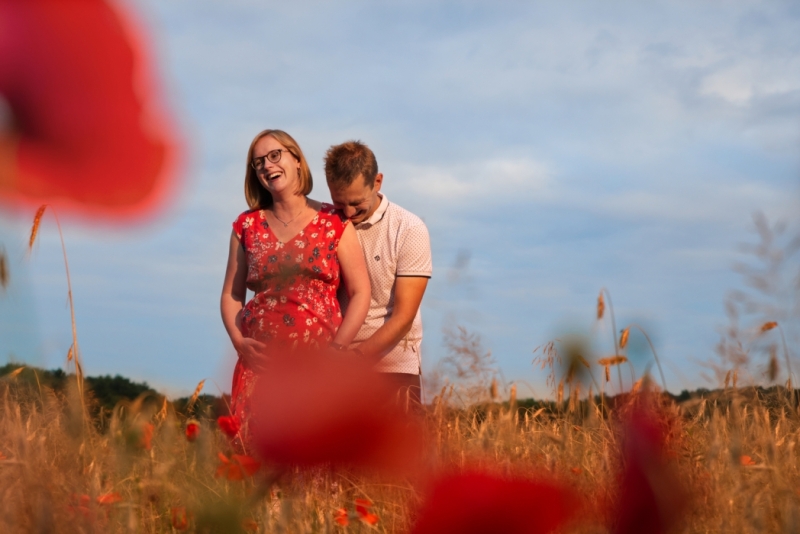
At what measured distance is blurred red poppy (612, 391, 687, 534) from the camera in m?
0.38

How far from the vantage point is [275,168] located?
2748 mm

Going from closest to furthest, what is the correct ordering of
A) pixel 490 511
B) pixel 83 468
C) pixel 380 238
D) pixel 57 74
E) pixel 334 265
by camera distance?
pixel 57 74 < pixel 490 511 < pixel 83 468 < pixel 334 265 < pixel 380 238

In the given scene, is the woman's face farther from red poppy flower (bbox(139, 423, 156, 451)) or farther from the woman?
red poppy flower (bbox(139, 423, 156, 451))

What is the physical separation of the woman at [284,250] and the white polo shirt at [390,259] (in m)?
0.20

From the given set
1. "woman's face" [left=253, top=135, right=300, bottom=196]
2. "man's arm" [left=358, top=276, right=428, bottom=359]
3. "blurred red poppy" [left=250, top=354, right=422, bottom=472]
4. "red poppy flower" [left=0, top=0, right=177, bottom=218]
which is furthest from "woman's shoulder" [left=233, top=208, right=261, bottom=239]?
"red poppy flower" [left=0, top=0, right=177, bottom=218]

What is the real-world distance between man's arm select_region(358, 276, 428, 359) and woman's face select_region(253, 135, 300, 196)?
60 centimetres

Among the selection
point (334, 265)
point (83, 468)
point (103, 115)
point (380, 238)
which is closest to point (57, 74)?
point (103, 115)

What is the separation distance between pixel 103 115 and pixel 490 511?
0.26 m

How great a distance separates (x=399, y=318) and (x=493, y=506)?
8.70 feet

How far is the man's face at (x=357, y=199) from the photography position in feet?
9.82

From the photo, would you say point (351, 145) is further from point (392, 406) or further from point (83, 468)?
point (392, 406)

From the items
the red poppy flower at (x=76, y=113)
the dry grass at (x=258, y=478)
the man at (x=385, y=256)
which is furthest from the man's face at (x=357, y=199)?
the red poppy flower at (x=76, y=113)

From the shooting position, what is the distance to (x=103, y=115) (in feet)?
0.88

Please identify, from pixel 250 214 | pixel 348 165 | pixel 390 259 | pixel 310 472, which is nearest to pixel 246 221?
pixel 250 214
